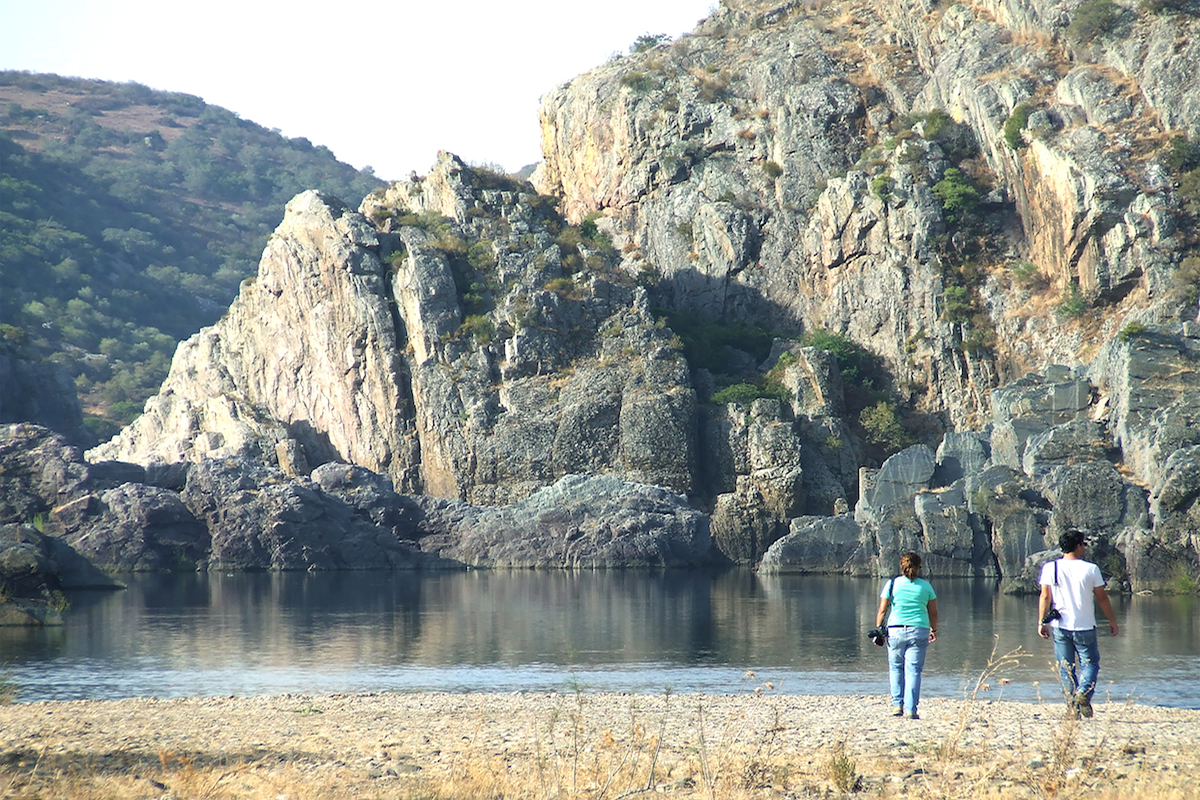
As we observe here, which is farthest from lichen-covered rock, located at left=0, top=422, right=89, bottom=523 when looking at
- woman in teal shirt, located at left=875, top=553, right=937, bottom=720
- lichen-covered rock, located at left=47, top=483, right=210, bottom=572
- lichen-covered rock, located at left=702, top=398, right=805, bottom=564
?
woman in teal shirt, located at left=875, top=553, right=937, bottom=720

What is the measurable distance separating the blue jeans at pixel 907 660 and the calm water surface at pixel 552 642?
1179 mm

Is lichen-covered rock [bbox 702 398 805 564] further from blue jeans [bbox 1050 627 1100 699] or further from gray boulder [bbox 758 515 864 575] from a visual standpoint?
blue jeans [bbox 1050 627 1100 699]

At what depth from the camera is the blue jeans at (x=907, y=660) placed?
16000mm

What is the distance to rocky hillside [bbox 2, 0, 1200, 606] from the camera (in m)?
54.9

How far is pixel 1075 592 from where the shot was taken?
15070mm

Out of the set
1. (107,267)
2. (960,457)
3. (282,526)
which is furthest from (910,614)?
(107,267)

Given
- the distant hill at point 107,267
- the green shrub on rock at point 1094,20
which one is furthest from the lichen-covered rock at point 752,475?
the distant hill at point 107,267

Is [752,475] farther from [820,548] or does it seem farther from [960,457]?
[960,457]

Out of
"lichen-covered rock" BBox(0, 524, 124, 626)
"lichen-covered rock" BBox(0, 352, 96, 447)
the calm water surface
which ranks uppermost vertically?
"lichen-covered rock" BBox(0, 352, 96, 447)

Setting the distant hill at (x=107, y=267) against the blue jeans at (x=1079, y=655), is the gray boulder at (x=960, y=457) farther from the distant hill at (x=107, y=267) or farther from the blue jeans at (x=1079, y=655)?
the distant hill at (x=107, y=267)

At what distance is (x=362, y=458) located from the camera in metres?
74.5

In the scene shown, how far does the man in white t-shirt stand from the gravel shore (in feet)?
2.11

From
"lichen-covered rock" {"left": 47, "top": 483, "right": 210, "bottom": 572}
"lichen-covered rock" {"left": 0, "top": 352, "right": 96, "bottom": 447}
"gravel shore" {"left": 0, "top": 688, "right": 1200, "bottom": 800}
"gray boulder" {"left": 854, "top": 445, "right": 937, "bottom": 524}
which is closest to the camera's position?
"gravel shore" {"left": 0, "top": 688, "right": 1200, "bottom": 800}

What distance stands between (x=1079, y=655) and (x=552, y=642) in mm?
19971
